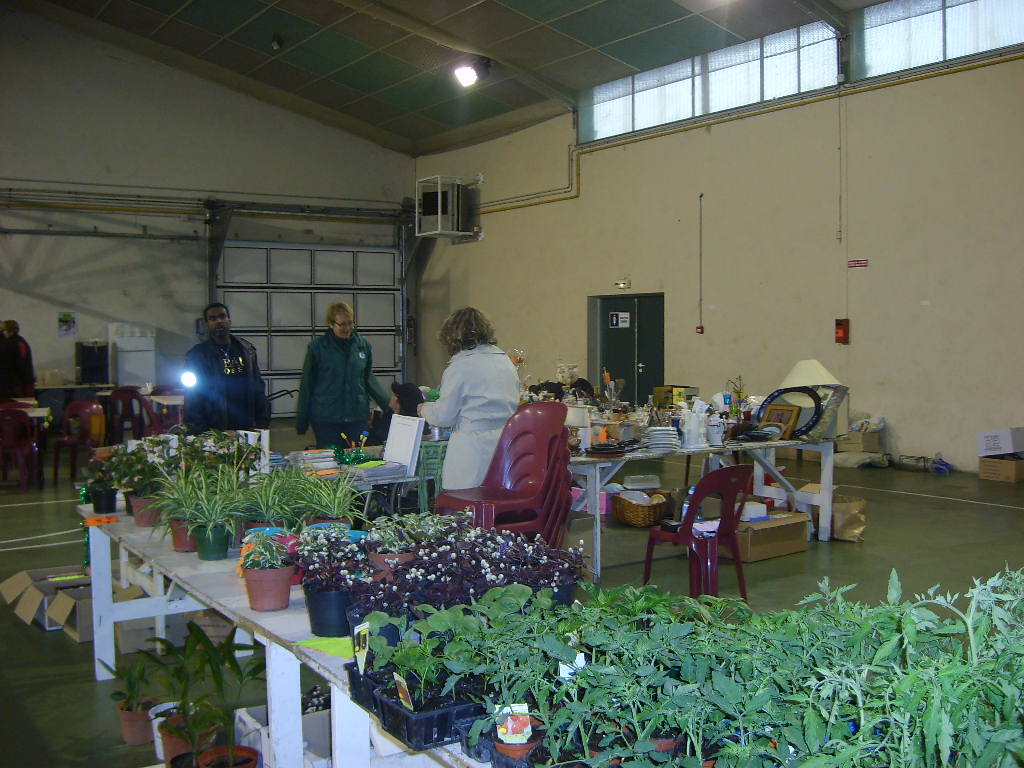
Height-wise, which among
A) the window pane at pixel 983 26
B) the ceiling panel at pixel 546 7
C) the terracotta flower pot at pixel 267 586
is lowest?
the terracotta flower pot at pixel 267 586

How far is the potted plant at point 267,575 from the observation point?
228 centimetres

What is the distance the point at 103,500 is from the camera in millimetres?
3613

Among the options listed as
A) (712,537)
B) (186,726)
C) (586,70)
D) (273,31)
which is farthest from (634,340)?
(186,726)

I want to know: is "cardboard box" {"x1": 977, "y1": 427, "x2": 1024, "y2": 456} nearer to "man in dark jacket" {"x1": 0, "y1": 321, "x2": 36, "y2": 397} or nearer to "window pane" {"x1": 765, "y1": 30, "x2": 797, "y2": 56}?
"window pane" {"x1": 765, "y1": 30, "x2": 797, "y2": 56}

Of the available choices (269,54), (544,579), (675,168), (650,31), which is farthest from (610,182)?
(544,579)

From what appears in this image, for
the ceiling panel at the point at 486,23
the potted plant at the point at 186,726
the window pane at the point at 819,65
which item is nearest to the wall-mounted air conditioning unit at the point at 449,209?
the ceiling panel at the point at 486,23

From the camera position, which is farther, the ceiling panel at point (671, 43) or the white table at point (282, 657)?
the ceiling panel at point (671, 43)

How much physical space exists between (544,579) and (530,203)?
38.5ft

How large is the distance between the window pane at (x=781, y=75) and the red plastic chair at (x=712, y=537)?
669 centimetres

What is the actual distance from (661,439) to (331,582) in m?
3.68

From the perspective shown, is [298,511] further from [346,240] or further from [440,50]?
[346,240]

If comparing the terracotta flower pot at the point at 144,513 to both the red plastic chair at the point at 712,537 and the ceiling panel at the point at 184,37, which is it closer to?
the red plastic chair at the point at 712,537

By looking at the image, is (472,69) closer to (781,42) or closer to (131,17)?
(781,42)

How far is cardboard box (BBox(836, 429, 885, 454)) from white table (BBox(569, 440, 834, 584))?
3136mm
